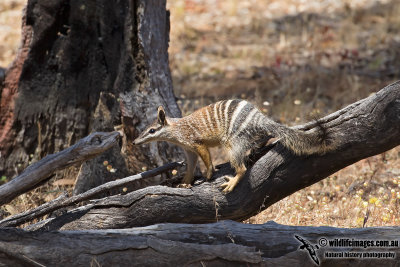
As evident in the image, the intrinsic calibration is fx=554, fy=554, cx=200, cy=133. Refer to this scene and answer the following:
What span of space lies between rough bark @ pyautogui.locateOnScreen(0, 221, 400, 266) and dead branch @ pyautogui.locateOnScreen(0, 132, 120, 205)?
0.63m

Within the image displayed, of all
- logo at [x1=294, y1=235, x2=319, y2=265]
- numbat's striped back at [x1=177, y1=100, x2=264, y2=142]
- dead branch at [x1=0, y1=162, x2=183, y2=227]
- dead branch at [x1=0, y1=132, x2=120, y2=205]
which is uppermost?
numbat's striped back at [x1=177, y1=100, x2=264, y2=142]

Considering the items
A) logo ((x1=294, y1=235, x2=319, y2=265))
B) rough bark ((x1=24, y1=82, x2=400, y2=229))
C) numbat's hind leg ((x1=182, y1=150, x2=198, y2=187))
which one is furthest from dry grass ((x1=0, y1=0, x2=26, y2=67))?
logo ((x1=294, y1=235, x2=319, y2=265))

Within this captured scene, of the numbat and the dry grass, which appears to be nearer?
the numbat

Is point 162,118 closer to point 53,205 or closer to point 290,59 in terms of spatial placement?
point 53,205

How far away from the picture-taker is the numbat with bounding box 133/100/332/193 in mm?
4012

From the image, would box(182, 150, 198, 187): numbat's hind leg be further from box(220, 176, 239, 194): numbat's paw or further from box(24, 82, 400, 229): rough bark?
box(220, 176, 239, 194): numbat's paw

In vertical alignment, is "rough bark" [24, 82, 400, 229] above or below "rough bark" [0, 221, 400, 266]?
above

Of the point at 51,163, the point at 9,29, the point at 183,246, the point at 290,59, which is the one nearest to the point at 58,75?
the point at 51,163

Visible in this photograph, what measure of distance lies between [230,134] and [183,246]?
1180 mm

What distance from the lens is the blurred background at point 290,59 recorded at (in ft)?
20.2

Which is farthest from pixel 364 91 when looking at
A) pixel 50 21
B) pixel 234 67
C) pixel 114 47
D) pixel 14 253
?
pixel 14 253

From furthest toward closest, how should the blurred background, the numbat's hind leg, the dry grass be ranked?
the dry grass < the blurred background < the numbat's hind leg

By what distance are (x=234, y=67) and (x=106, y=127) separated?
5.08 m

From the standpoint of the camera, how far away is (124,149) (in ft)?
17.5
